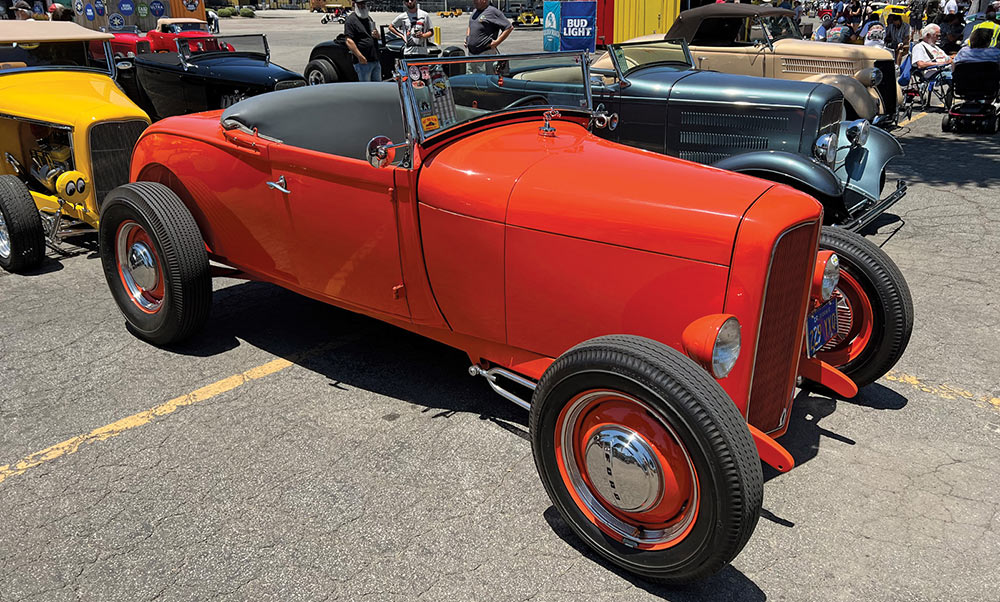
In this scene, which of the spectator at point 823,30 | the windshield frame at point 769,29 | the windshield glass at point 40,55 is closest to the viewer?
the windshield glass at point 40,55

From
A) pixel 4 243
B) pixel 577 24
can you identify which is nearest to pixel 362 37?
pixel 577 24

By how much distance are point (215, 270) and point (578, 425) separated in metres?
2.62

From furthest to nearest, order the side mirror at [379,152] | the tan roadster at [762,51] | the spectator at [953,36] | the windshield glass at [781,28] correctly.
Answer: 1. the spectator at [953,36]
2. the windshield glass at [781,28]
3. the tan roadster at [762,51]
4. the side mirror at [379,152]

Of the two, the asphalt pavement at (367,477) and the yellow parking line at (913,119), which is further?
the yellow parking line at (913,119)

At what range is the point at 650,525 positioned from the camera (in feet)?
8.43

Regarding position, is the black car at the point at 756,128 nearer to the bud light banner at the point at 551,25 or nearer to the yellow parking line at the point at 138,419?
the yellow parking line at the point at 138,419

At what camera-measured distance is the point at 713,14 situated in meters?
8.59

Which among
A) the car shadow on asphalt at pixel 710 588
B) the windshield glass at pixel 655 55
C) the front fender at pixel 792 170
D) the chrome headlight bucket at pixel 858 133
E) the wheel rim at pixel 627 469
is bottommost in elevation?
the car shadow on asphalt at pixel 710 588

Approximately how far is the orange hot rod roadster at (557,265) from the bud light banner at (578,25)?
1011 cm

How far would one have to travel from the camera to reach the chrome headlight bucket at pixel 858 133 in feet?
19.4

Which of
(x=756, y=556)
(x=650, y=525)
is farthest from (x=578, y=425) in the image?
(x=756, y=556)

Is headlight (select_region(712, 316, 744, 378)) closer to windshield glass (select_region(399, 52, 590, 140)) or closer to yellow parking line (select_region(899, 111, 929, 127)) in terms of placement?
windshield glass (select_region(399, 52, 590, 140))

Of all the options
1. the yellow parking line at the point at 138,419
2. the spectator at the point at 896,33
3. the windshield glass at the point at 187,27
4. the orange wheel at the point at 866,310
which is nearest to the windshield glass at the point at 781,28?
the spectator at the point at 896,33

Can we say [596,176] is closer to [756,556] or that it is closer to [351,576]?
[756,556]
